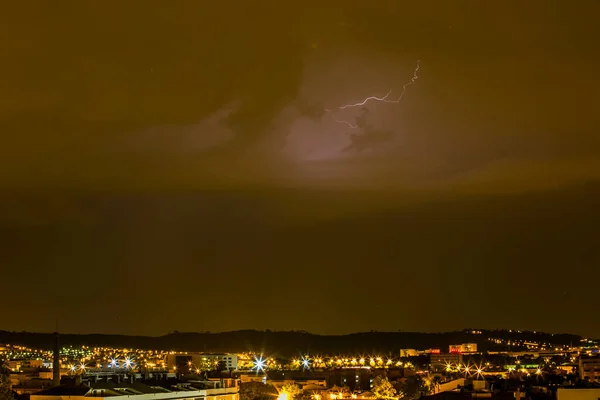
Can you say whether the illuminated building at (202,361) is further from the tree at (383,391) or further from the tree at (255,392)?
the tree at (383,391)

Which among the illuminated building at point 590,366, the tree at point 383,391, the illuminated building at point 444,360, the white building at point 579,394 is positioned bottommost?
the white building at point 579,394

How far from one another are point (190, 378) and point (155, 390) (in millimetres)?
8805

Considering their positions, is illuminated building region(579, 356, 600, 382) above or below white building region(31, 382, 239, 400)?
above

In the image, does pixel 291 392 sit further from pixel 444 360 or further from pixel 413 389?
pixel 444 360

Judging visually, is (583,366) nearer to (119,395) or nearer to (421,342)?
(119,395)

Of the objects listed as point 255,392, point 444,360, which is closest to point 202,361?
point 444,360

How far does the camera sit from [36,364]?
90688 mm

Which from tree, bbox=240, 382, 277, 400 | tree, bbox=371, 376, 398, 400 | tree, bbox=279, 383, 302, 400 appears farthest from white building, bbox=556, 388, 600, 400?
tree, bbox=240, 382, 277, 400

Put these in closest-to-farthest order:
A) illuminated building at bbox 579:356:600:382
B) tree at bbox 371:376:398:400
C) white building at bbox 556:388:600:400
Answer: white building at bbox 556:388:600:400, tree at bbox 371:376:398:400, illuminated building at bbox 579:356:600:382

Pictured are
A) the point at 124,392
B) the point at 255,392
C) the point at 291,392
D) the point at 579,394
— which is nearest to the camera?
the point at 579,394

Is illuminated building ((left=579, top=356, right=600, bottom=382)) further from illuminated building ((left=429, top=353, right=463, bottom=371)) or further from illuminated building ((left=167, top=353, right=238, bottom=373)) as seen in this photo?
illuminated building ((left=167, top=353, right=238, bottom=373))

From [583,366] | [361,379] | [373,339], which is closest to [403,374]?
[361,379]

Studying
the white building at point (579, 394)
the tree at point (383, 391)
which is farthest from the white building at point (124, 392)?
the white building at point (579, 394)

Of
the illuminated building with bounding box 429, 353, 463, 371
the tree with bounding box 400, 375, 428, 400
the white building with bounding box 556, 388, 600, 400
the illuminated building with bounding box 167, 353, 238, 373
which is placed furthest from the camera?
the illuminated building with bounding box 429, 353, 463, 371
